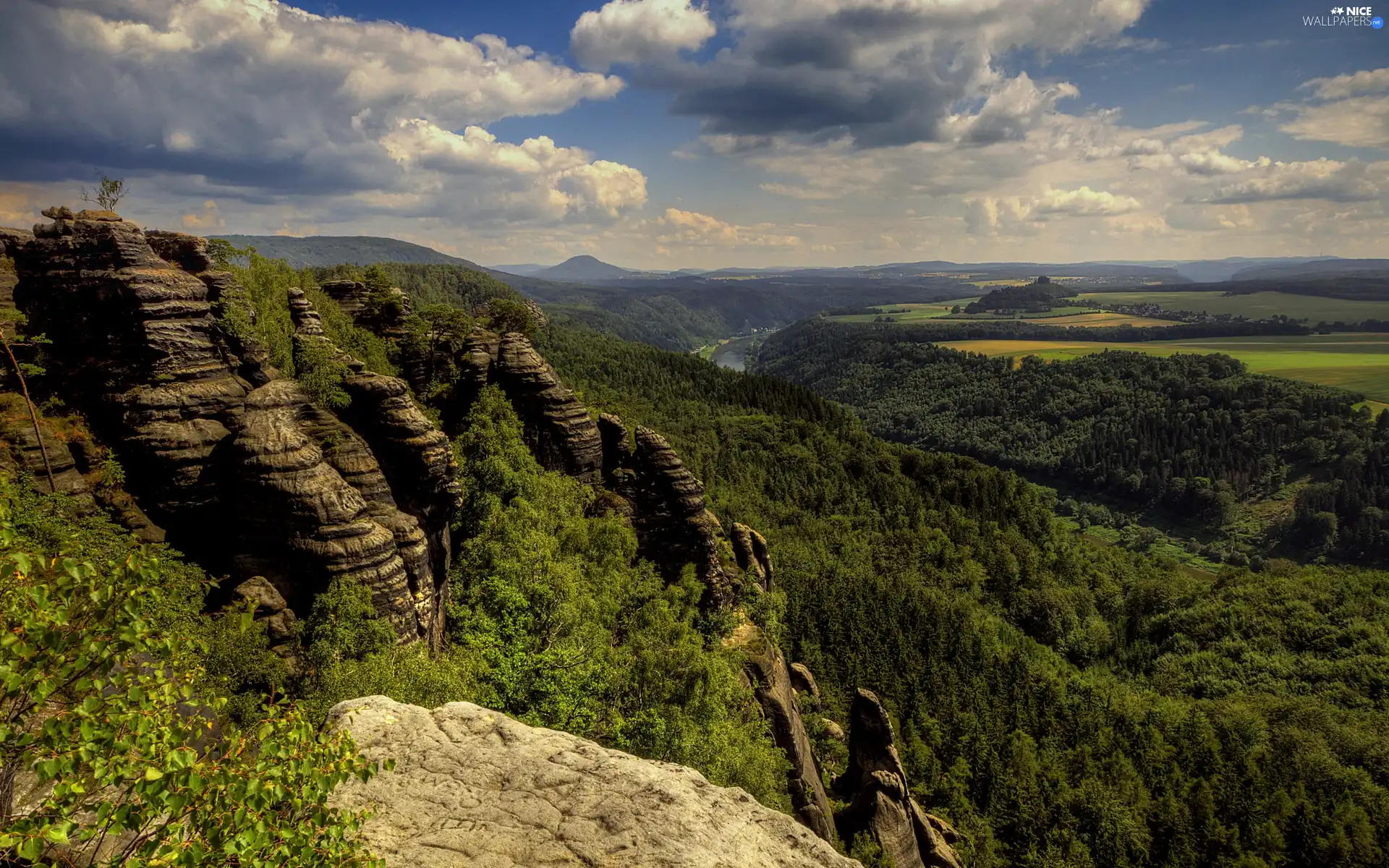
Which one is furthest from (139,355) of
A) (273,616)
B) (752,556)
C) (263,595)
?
(752,556)

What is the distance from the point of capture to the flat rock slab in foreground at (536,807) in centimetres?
1248

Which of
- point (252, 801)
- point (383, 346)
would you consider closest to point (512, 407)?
point (383, 346)

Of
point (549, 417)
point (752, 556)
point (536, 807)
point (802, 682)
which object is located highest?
point (549, 417)

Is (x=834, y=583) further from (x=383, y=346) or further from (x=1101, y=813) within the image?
(x=383, y=346)

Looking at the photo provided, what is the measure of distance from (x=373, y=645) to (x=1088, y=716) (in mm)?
81628

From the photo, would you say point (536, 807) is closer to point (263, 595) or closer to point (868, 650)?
point (263, 595)

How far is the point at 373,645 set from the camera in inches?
1028

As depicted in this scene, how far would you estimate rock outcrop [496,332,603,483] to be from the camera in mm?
51906

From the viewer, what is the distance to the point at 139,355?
28.6 metres

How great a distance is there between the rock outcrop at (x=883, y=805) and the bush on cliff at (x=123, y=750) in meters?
42.6

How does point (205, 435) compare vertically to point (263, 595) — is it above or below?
above

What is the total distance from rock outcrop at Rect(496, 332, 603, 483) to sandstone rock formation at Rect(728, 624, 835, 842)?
1898 centimetres

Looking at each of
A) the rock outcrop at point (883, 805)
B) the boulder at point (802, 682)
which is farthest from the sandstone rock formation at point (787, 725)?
the boulder at point (802, 682)

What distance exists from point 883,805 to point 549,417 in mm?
37606
